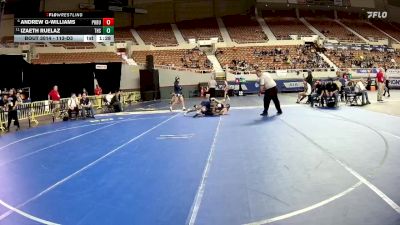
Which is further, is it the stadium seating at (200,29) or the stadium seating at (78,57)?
the stadium seating at (200,29)

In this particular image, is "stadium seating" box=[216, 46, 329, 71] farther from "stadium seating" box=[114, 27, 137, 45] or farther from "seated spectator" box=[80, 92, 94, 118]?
"seated spectator" box=[80, 92, 94, 118]

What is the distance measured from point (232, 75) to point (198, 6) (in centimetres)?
1706

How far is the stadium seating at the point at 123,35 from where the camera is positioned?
41.8 meters

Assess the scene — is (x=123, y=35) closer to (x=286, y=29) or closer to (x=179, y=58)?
(x=179, y=58)

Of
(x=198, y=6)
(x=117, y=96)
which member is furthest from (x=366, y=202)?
(x=198, y=6)

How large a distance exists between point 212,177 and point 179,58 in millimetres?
33735

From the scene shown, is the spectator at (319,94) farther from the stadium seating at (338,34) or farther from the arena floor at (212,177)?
the stadium seating at (338,34)

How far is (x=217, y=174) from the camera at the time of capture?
6.18m

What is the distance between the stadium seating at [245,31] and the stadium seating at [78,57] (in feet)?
52.4

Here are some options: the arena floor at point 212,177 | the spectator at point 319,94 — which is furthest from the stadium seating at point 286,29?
the arena floor at point 212,177

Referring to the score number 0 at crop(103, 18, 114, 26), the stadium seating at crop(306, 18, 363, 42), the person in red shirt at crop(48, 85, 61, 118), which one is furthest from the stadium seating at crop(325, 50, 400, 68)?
the score number 0 at crop(103, 18, 114, 26)
